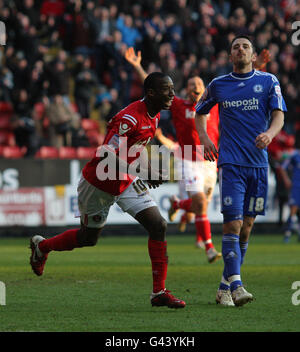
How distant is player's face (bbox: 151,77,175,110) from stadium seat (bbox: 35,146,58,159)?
447 inches

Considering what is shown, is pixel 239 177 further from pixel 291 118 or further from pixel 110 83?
pixel 291 118

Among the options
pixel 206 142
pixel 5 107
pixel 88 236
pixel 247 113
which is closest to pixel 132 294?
pixel 88 236

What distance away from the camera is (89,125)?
20.0 metres

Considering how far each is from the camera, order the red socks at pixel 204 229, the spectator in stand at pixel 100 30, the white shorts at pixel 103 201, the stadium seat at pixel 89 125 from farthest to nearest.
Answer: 1. the spectator in stand at pixel 100 30
2. the stadium seat at pixel 89 125
3. the red socks at pixel 204 229
4. the white shorts at pixel 103 201

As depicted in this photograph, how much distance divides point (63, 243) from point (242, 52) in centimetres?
265

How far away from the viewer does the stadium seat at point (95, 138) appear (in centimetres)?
1947

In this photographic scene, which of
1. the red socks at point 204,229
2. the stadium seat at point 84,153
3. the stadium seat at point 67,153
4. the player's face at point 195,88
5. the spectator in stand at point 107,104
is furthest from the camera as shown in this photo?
the spectator in stand at point 107,104

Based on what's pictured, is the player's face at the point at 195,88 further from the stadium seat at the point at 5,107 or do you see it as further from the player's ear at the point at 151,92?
the stadium seat at the point at 5,107

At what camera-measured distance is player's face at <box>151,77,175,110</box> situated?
7258 mm

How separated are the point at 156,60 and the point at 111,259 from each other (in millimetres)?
8980

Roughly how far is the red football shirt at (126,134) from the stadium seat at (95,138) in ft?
38.9

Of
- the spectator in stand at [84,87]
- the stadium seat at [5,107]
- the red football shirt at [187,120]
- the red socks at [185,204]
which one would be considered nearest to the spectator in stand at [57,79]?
the spectator in stand at [84,87]

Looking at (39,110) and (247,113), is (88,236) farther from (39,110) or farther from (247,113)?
(39,110)

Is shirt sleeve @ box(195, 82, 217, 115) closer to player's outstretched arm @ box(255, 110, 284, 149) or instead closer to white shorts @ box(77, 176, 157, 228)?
player's outstretched arm @ box(255, 110, 284, 149)
